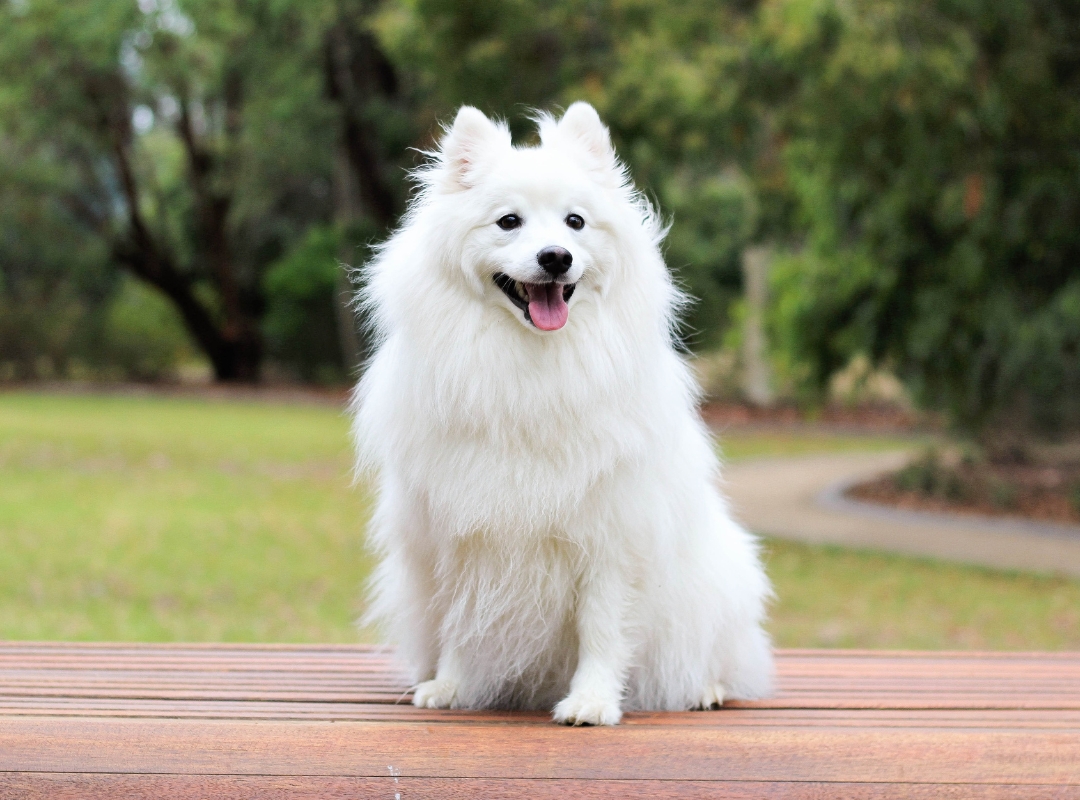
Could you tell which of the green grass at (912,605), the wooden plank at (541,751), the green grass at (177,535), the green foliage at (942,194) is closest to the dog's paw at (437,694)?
the wooden plank at (541,751)

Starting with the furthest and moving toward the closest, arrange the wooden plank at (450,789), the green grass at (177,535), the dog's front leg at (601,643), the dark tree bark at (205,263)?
the dark tree bark at (205,263) → the green grass at (177,535) → the dog's front leg at (601,643) → the wooden plank at (450,789)

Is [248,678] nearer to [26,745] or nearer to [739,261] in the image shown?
[26,745]

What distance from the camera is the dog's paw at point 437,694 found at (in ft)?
10.6

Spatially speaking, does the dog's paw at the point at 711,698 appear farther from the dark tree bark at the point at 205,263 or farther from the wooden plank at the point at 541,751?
the dark tree bark at the point at 205,263

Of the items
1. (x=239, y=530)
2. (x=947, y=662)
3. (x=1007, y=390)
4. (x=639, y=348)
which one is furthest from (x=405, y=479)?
(x=1007, y=390)

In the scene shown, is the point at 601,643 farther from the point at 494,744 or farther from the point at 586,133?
the point at 586,133

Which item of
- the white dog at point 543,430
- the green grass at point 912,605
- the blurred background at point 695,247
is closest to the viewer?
the white dog at point 543,430

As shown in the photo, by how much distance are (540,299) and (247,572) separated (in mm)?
6462

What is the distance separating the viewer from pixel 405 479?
3084 mm

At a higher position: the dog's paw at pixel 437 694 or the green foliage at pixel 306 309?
the dog's paw at pixel 437 694

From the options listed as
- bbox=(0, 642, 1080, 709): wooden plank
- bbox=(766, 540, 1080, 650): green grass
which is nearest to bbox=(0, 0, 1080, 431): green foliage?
bbox=(0, 642, 1080, 709): wooden plank

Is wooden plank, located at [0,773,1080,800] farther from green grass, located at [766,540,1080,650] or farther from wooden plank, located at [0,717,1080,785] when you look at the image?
green grass, located at [766,540,1080,650]

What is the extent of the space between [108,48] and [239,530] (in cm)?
1099

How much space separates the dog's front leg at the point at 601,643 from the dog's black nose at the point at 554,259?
825 millimetres
